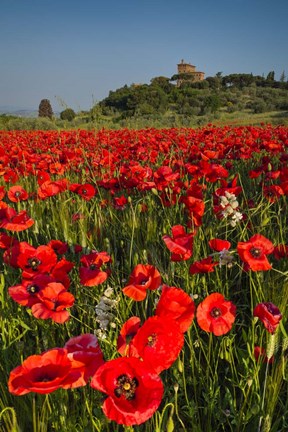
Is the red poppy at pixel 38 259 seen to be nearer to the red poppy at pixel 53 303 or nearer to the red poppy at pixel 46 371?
the red poppy at pixel 53 303

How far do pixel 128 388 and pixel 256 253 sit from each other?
744 millimetres

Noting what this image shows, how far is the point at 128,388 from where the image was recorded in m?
0.83

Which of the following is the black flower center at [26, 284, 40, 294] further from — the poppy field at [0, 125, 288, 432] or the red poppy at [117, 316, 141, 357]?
the red poppy at [117, 316, 141, 357]

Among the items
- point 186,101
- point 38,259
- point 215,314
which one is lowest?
point 215,314

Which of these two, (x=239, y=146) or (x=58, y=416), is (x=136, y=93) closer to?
(x=239, y=146)

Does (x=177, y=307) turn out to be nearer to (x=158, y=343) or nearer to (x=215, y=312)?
(x=158, y=343)

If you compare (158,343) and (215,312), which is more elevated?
(158,343)

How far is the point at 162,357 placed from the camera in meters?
0.87

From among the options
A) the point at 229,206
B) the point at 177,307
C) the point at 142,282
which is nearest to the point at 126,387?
the point at 177,307

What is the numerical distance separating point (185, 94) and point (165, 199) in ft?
130

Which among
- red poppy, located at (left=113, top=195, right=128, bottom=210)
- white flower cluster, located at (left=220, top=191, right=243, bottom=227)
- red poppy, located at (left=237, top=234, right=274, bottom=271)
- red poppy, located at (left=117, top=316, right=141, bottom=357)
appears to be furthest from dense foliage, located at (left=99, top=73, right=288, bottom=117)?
red poppy, located at (left=117, top=316, right=141, bottom=357)

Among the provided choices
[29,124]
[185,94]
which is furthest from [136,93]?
[29,124]

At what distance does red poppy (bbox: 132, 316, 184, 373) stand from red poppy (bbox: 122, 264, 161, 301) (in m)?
0.29

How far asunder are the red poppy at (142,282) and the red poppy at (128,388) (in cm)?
36
